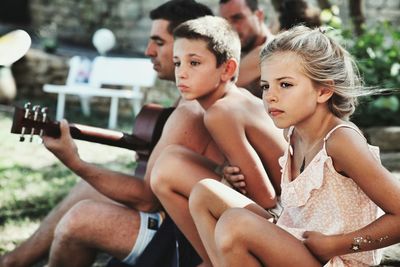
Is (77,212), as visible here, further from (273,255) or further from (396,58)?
(396,58)

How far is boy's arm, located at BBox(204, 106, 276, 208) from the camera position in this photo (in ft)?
10.1

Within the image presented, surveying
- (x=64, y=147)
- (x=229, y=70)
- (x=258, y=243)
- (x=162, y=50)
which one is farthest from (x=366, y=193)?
(x=162, y=50)

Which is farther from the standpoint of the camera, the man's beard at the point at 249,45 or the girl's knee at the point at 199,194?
the man's beard at the point at 249,45

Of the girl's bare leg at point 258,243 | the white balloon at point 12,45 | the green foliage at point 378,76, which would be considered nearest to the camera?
the girl's bare leg at point 258,243

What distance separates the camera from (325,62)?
267 cm

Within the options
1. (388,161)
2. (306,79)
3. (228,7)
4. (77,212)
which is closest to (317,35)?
(306,79)

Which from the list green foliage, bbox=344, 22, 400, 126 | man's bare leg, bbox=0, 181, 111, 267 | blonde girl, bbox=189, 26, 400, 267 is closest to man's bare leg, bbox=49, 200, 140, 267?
man's bare leg, bbox=0, 181, 111, 267

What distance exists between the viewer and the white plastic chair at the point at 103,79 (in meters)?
12.1

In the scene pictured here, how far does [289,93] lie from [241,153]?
51cm

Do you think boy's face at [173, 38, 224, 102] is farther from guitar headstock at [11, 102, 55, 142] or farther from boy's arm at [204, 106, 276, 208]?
guitar headstock at [11, 102, 55, 142]

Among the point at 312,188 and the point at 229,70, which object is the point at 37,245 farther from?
the point at 312,188

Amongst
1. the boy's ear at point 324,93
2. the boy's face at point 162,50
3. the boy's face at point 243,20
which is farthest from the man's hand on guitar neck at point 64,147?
the boy's face at point 243,20

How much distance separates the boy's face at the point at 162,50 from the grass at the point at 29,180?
1245 millimetres

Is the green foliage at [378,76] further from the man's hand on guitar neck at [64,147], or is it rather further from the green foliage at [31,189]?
the man's hand on guitar neck at [64,147]
